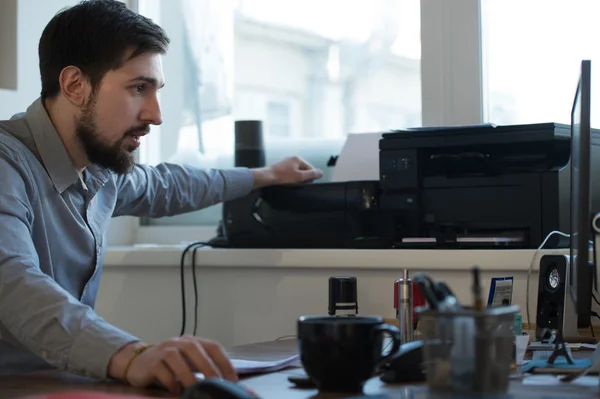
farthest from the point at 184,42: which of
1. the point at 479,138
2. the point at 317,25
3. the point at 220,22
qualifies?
the point at 479,138

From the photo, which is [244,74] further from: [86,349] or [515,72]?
[86,349]

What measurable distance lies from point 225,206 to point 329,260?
0.37 m

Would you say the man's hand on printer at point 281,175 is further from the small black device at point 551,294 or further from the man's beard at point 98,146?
the small black device at point 551,294

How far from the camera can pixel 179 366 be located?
111cm

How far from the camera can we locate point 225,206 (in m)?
2.39

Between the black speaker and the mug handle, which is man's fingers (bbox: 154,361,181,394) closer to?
the mug handle

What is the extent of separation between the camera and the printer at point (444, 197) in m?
1.99

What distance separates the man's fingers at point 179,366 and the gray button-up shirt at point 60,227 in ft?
0.40

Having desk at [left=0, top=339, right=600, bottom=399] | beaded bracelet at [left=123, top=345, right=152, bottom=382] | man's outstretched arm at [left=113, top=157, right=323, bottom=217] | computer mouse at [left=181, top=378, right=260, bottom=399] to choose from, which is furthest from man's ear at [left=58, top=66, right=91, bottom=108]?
computer mouse at [left=181, top=378, right=260, bottom=399]

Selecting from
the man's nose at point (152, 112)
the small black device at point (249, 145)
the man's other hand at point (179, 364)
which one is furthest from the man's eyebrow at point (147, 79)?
the man's other hand at point (179, 364)

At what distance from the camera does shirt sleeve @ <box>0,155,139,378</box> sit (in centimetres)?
123

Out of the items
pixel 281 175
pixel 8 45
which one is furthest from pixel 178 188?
pixel 8 45

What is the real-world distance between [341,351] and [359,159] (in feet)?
4.57

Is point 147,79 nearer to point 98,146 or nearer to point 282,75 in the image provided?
point 98,146
